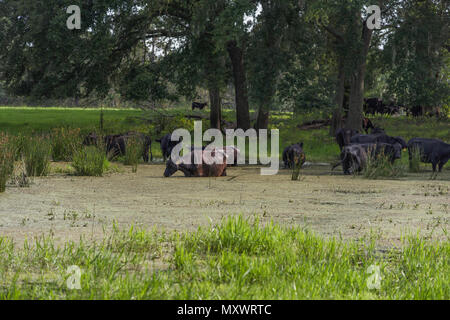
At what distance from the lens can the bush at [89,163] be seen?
1469 centimetres

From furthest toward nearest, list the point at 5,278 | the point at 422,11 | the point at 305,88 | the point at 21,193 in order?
the point at 422,11 < the point at 305,88 < the point at 21,193 < the point at 5,278

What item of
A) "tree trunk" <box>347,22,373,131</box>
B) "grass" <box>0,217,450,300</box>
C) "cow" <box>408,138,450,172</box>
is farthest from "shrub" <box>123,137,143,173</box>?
"grass" <box>0,217,450,300</box>

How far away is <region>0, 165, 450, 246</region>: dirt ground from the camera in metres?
8.00

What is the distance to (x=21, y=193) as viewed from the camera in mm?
11242

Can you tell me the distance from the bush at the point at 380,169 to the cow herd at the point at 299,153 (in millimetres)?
182

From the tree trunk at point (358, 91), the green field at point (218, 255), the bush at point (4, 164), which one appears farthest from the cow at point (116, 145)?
the tree trunk at point (358, 91)

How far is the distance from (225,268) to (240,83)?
72.4ft

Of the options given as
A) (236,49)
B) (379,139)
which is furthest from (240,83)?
(379,139)

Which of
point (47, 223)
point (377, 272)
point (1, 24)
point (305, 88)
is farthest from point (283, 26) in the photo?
point (377, 272)

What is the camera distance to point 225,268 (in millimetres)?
5555

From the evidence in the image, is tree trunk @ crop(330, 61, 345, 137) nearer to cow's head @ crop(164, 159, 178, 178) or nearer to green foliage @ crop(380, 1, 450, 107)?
green foliage @ crop(380, 1, 450, 107)

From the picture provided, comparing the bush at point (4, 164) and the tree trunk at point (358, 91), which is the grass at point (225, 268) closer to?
the bush at point (4, 164)

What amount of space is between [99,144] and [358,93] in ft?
39.5
